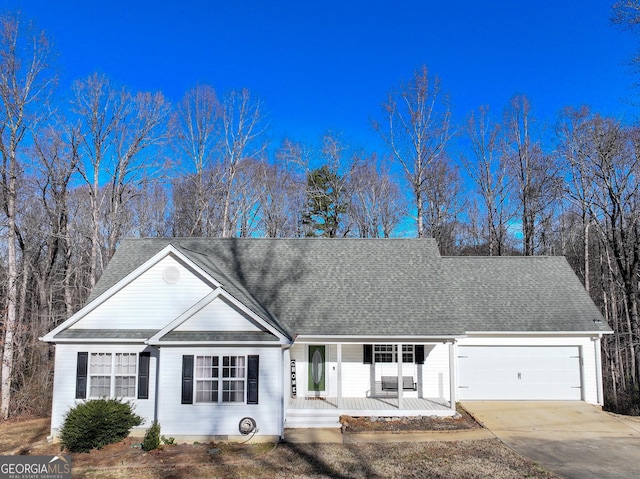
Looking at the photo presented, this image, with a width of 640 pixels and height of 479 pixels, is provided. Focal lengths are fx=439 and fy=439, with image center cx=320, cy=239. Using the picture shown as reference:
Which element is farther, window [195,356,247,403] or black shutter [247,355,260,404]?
window [195,356,247,403]

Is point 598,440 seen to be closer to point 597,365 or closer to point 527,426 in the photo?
point 527,426

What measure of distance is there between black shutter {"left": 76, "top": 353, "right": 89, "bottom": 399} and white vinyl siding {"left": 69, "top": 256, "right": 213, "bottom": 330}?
0.89 metres

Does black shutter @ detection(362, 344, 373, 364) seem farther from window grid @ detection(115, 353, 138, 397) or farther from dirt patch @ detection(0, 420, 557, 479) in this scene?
window grid @ detection(115, 353, 138, 397)

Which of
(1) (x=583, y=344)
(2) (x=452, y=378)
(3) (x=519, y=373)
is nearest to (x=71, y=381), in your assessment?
(2) (x=452, y=378)

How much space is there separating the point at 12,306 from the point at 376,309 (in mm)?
13560

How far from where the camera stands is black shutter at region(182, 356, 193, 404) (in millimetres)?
11930

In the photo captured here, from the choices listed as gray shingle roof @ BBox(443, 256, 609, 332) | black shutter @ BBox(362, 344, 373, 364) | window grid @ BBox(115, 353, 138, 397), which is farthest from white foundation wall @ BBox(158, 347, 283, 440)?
gray shingle roof @ BBox(443, 256, 609, 332)

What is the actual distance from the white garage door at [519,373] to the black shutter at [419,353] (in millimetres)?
1890

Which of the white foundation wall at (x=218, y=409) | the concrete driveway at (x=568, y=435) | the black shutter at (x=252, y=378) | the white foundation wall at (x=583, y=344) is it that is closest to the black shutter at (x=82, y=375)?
the white foundation wall at (x=218, y=409)

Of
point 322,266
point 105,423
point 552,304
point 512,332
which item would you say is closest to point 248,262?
point 322,266

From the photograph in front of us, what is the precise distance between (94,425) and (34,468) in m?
1.99

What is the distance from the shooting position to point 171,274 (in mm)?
13258

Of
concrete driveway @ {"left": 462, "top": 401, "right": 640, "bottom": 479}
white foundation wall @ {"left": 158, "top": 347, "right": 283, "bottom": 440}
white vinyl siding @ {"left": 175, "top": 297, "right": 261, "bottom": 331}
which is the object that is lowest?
concrete driveway @ {"left": 462, "top": 401, "right": 640, "bottom": 479}

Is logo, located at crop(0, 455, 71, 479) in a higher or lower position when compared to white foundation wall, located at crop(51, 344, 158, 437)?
lower
